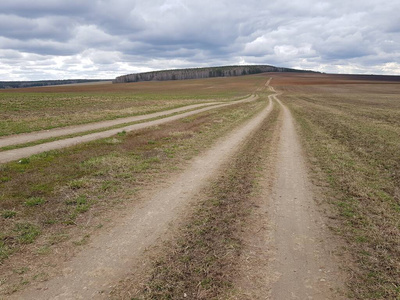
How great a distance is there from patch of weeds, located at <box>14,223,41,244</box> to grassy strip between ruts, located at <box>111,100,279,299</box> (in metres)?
2.64

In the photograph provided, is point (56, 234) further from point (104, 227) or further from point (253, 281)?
point (253, 281)

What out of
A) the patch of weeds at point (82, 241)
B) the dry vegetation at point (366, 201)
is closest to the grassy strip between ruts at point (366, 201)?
the dry vegetation at point (366, 201)

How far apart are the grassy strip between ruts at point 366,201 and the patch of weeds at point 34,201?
744cm

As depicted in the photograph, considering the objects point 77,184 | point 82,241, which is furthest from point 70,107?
point 82,241

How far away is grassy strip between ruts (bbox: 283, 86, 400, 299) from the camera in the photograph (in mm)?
4215

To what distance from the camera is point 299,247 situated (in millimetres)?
5117

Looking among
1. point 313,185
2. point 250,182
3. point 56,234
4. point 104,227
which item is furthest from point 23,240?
point 313,185

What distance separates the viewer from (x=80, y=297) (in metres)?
3.86

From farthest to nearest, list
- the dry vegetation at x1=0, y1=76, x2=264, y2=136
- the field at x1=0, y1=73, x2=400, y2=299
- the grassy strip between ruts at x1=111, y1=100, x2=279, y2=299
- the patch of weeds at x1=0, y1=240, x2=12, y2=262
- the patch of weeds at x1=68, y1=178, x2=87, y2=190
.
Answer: the dry vegetation at x1=0, y1=76, x2=264, y2=136, the patch of weeds at x1=68, y1=178, x2=87, y2=190, the patch of weeds at x1=0, y1=240, x2=12, y2=262, the field at x1=0, y1=73, x2=400, y2=299, the grassy strip between ruts at x1=111, y1=100, x2=279, y2=299

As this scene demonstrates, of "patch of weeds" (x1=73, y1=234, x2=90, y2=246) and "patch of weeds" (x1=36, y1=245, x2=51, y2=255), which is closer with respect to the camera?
"patch of weeds" (x1=36, y1=245, x2=51, y2=255)

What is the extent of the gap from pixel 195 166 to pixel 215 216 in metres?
4.48

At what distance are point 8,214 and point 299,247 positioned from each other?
6.85 m

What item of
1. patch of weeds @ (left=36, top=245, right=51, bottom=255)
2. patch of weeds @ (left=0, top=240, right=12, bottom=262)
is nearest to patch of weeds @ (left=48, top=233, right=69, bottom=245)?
patch of weeds @ (left=36, top=245, right=51, bottom=255)

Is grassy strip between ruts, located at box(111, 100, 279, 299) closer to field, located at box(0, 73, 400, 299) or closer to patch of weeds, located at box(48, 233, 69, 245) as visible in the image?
field, located at box(0, 73, 400, 299)
